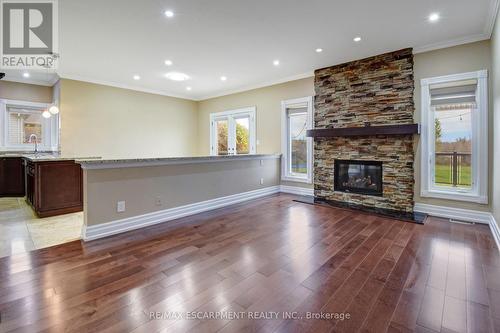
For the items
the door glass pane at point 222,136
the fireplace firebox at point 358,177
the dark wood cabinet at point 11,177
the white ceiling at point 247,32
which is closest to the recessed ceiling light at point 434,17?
the white ceiling at point 247,32

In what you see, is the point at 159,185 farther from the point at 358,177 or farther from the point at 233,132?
the point at 233,132

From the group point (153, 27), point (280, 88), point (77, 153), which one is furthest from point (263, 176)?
point (77, 153)

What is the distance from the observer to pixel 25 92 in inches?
243

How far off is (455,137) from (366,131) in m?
1.33

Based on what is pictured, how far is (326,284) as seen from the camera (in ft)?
6.91

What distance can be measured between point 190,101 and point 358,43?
561 centimetres

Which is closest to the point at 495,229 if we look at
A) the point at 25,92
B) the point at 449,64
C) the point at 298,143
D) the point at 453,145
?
the point at 453,145

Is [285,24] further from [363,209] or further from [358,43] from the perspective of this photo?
[363,209]

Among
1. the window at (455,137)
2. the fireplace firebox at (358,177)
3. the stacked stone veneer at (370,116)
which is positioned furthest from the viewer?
the fireplace firebox at (358,177)

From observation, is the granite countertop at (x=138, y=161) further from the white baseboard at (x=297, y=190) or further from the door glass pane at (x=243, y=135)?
the door glass pane at (x=243, y=135)

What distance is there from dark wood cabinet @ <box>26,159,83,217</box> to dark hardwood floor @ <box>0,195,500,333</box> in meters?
1.79

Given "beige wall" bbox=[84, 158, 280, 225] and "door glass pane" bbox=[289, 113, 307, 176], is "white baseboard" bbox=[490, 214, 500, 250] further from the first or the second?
"beige wall" bbox=[84, 158, 280, 225]

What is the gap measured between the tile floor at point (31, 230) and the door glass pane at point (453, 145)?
5.68 m

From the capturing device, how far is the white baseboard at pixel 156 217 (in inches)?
124
